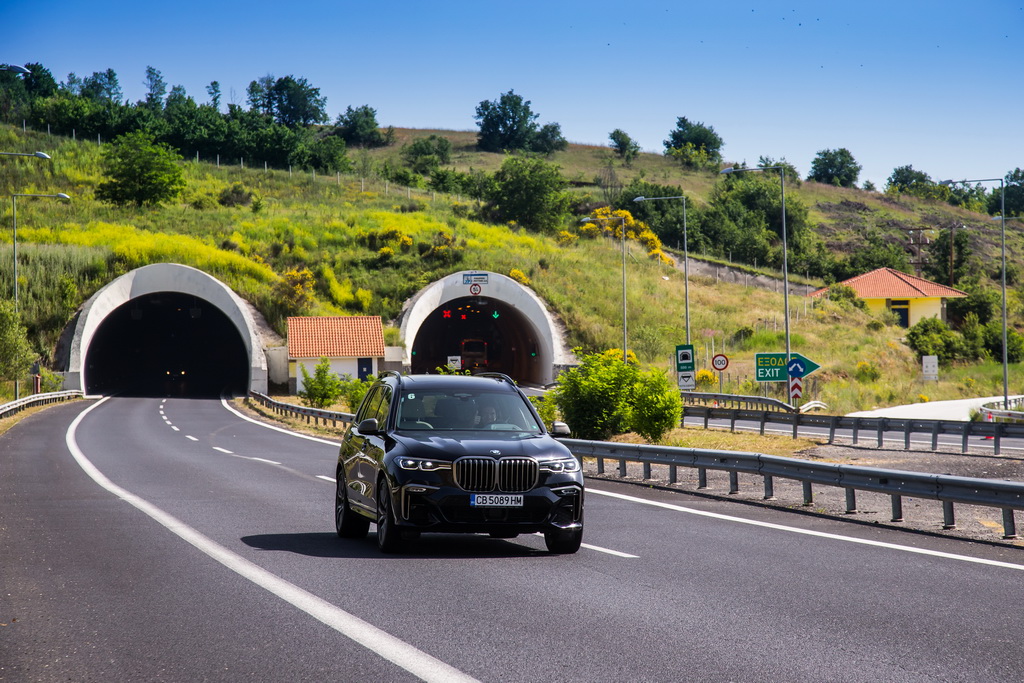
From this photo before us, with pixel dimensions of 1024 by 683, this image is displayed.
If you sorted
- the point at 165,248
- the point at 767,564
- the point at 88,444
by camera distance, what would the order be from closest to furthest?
the point at 767,564, the point at 88,444, the point at 165,248

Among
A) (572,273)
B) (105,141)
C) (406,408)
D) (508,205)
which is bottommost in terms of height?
(406,408)

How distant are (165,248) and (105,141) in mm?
67293

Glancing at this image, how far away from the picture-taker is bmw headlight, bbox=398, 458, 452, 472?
10531 mm

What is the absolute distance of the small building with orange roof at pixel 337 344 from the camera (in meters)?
63.3

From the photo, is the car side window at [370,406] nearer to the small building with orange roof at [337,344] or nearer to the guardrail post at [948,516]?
the guardrail post at [948,516]

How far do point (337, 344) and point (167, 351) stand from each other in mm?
29015

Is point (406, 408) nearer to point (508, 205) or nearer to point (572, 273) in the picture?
point (572, 273)

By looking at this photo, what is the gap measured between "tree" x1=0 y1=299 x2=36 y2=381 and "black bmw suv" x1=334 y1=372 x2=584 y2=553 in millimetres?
43191

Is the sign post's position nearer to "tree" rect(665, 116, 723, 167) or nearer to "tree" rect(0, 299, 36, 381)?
"tree" rect(0, 299, 36, 381)

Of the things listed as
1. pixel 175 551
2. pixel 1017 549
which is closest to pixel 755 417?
pixel 1017 549

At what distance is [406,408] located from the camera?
1166 centimetres

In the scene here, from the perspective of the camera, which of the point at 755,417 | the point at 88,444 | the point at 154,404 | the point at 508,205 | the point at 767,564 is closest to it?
the point at 767,564

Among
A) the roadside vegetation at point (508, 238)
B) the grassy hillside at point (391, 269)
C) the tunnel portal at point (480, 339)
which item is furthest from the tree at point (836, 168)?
the tunnel portal at point (480, 339)

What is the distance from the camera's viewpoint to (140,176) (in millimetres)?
93750
